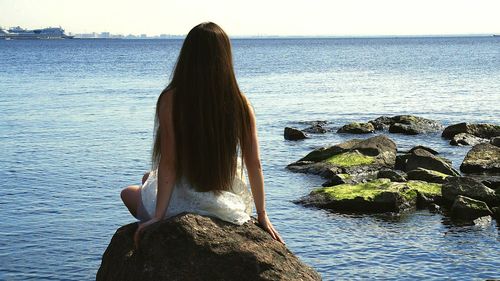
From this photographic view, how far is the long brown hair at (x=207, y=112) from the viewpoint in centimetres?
786

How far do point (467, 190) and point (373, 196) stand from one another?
7.45 ft

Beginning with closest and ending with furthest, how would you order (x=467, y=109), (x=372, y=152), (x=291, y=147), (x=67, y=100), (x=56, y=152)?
(x=372, y=152)
(x=56, y=152)
(x=291, y=147)
(x=467, y=109)
(x=67, y=100)

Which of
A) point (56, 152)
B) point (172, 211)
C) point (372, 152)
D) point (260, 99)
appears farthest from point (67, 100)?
point (172, 211)

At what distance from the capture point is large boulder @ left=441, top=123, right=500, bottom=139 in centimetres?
3372

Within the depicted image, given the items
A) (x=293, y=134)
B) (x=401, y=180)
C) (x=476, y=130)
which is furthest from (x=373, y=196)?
(x=476, y=130)

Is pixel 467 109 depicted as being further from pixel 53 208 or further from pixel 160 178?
pixel 160 178

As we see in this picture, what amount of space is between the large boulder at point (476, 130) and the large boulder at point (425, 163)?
9204 mm

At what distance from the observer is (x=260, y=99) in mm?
55969

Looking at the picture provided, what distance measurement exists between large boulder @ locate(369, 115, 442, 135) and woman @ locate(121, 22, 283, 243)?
28627 mm

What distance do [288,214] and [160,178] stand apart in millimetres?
11984

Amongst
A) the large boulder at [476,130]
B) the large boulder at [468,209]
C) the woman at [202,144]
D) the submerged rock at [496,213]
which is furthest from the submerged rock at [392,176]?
the woman at [202,144]

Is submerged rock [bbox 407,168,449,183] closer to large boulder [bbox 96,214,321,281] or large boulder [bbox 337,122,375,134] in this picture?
large boulder [bbox 337,122,375,134]

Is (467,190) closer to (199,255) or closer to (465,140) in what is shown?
(465,140)

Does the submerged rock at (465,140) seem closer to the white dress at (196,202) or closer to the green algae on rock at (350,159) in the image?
the green algae on rock at (350,159)
